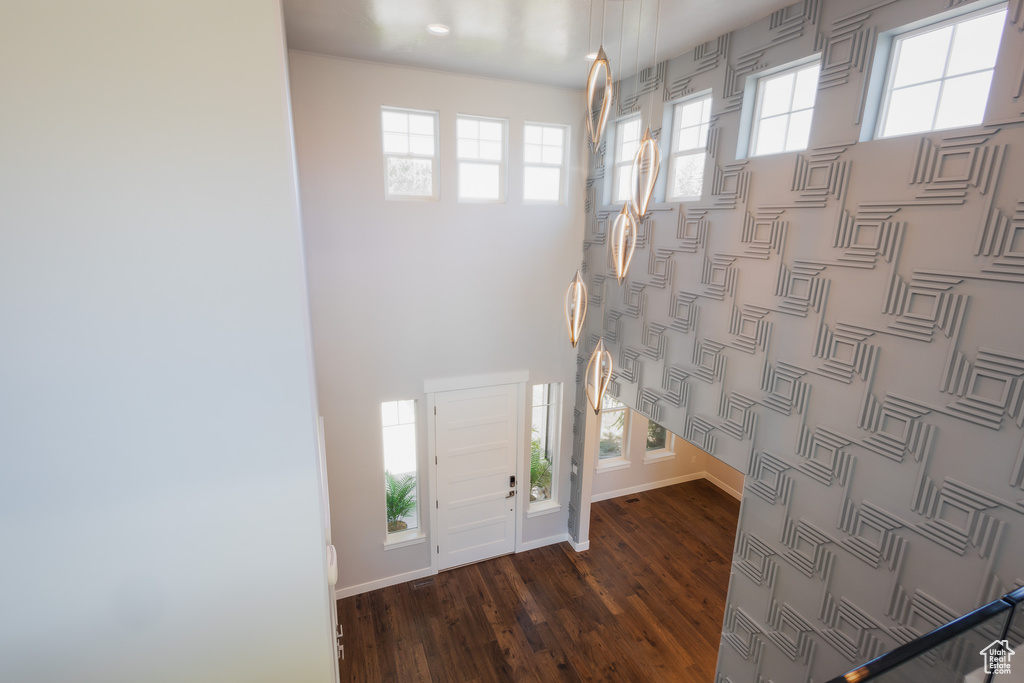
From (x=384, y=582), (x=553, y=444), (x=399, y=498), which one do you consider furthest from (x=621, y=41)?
(x=384, y=582)

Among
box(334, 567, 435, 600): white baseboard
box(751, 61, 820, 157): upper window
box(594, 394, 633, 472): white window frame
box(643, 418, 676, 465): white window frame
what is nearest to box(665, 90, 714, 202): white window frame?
box(751, 61, 820, 157): upper window

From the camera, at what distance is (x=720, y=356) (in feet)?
11.4

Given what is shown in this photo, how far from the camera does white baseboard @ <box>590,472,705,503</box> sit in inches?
276

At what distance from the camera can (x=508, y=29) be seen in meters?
3.38

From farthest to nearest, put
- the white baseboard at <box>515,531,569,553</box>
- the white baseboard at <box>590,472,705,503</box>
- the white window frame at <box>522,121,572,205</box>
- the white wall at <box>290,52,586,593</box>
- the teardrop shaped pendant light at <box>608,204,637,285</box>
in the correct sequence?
the white baseboard at <box>590,472,705,503</box> → the white baseboard at <box>515,531,569,553</box> → the white window frame at <box>522,121,572,205</box> → the white wall at <box>290,52,586,593</box> → the teardrop shaped pendant light at <box>608,204,637,285</box>

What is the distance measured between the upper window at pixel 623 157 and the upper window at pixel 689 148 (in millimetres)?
622

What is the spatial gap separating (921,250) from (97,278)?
11.8 ft

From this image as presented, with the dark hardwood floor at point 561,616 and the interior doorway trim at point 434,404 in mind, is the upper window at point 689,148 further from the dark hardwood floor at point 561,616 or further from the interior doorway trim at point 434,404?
the dark hardwood floor at point 561,616

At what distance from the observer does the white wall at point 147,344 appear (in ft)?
5.16

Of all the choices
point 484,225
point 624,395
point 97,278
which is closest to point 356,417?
point 484,225

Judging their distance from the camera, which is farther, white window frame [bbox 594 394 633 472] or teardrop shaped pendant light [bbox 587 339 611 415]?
white window frame [bbox 594 394 633 472]

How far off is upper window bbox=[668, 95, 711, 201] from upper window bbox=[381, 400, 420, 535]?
11.0ft

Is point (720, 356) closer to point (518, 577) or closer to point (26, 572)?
point (518, 577)

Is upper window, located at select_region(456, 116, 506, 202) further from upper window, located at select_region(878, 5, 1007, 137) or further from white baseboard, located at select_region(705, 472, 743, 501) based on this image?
white baseboard, located at select_region(705, 472, 743, 501)
